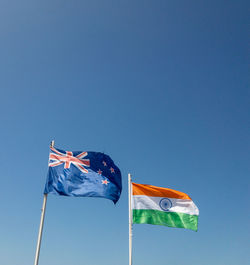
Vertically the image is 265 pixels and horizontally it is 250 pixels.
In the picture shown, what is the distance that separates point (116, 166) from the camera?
78.6ft

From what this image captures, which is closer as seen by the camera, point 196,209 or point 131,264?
point 131,264

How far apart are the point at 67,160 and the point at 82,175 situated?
1.56m

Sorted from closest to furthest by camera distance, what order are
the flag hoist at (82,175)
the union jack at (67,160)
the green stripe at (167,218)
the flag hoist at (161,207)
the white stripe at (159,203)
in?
the flag hoist at (82,175) → the union jack at (67,160) → the green stripe at (167,218) → the flag hoist at (161,207) → the white stripe at (159,203)

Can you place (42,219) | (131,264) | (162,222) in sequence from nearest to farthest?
(42,219) < (131,264) < (162,222)

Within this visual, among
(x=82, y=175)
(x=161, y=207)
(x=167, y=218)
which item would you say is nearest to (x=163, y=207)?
(x=161, y=207)

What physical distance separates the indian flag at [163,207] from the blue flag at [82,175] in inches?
77.8

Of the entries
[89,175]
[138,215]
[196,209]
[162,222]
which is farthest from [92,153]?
[196,209]

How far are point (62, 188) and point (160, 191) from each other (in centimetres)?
833

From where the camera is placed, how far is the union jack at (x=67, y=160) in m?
21.1

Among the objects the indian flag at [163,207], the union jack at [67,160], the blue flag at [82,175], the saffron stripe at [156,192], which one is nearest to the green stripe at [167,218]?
the indian flag at [163,207]

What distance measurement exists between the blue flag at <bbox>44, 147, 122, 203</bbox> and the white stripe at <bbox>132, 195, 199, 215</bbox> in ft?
5.87

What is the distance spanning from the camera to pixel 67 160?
21.6m

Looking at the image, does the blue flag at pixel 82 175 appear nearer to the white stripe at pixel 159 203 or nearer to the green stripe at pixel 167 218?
the white stripe at pixel 159 203

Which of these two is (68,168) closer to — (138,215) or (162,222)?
(138,215)
